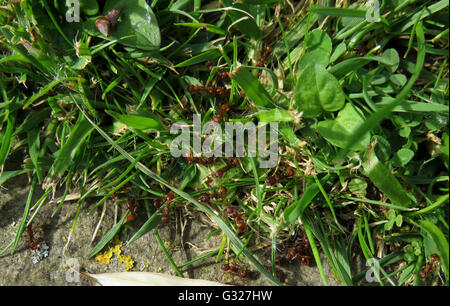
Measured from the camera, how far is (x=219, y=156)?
1.98m

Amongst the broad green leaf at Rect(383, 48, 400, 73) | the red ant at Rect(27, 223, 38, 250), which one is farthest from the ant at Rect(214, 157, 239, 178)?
the red ant at Rect(27, 223, 38, 250)

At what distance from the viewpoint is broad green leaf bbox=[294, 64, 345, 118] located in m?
1.74

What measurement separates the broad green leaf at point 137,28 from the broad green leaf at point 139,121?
0.35m

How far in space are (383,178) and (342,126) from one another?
1.02 ft

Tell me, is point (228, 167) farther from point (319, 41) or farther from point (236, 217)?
point (319, 41)

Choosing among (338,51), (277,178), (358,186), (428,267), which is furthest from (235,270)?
(338,51)

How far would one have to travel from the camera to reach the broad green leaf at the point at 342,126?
69.2 inches

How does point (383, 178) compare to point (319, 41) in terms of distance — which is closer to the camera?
point (383, 178)

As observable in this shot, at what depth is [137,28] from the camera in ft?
6.14

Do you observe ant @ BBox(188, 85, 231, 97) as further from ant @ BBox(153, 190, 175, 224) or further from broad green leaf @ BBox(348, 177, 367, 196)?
broad green leaf @ BBox(348, 177, 367, 196)

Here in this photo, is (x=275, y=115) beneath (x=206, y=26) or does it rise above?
beneath

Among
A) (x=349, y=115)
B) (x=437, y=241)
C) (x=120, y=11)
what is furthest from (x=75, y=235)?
(x=437, y=241)

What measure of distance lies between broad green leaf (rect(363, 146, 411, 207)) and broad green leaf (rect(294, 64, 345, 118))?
0.98 feet

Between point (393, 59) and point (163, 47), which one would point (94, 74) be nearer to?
point (163, 47)
